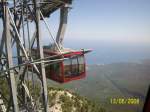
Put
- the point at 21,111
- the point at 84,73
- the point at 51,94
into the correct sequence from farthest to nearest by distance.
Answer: the point at 51,94 → the point at 84,73 → the point at 21,111

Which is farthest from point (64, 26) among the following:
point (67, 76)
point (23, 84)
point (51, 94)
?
point (51, 94)

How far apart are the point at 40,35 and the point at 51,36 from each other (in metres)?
0.87

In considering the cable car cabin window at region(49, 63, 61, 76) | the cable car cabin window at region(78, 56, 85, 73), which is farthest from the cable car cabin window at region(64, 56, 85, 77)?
the cable car cabin window at region(49, 63, 61, 76)

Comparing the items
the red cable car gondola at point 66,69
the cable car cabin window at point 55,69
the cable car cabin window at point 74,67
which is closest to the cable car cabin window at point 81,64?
the red cable car gondola at point 66,69

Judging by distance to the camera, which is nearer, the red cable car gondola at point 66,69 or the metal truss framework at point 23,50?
the metal truss framework at point 23,50

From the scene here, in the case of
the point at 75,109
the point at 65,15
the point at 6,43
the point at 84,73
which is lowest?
the point at 75,109

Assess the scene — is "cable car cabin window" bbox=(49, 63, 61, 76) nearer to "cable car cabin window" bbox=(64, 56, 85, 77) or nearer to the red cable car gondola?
the red cable car gondola

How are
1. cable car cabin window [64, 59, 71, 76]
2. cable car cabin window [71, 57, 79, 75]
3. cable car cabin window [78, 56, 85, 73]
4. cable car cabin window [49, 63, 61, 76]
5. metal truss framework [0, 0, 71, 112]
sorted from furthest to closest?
cable car cabin window [78, 56, 85, 73] → cable car cabin window [71, 57, 79, 75] → cable car cabin window [49, 63, 61, 76] → cable car cabin window [64, 59, 71, 76] → metal truss framework [0, 0, 71, 112]

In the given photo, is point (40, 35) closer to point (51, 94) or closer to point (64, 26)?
point (64, 26)

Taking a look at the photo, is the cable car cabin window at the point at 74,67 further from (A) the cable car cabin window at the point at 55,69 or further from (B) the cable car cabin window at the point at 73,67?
(A) the cable car cabin window at the point at 55,69

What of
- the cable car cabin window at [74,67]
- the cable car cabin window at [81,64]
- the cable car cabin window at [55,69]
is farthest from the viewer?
the cable car cabin window at [81,64]

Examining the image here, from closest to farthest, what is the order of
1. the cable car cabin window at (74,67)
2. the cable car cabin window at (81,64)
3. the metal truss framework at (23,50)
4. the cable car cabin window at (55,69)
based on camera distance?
the metal truss framework at (23,50) < the cable car cabin window at (55,69) < the cable car cabin window at (74,67) < the cable car cabin window at (81,64)

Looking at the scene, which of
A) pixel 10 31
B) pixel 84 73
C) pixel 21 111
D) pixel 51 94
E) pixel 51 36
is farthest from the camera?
pixel 51 94

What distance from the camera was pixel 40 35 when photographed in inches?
496
